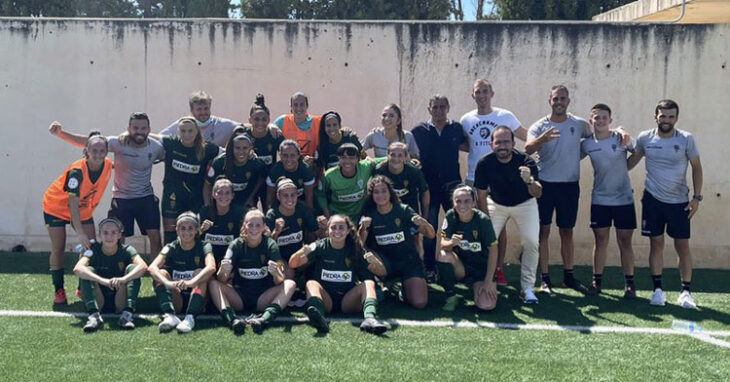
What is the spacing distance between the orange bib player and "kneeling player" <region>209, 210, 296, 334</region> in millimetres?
1312

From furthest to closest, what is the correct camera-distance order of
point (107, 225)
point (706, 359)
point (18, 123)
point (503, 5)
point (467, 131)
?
point (503, 5), point (18, 123), point (467, 131), point (107, 225), point (706, 359)

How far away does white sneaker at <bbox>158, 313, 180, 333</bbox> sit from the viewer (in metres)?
4.91

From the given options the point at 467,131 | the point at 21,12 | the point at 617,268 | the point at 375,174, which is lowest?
the point at 617,268

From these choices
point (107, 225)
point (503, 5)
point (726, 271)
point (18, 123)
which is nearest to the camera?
point (107, 225)

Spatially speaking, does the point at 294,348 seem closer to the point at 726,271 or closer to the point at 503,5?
the point at 726,271

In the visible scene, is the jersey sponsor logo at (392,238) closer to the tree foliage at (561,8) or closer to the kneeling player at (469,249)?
the kneeling player at (469,249)

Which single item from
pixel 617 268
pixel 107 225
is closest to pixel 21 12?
pixel 107 225

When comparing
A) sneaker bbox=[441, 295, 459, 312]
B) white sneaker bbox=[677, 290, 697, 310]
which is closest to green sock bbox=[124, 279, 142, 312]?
sneaker bbox=[441, 295, 459, 312]

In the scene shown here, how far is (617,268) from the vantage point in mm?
7793

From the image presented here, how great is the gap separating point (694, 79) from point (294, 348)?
602 cm

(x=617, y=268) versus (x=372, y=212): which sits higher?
(x=372, y=212)

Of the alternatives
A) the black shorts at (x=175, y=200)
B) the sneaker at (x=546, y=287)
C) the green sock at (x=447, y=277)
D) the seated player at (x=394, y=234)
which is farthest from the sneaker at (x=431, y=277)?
the black shorts at (x=175, y=200)

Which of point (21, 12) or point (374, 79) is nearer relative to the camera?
point (374, 79)

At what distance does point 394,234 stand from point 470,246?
676 mm
